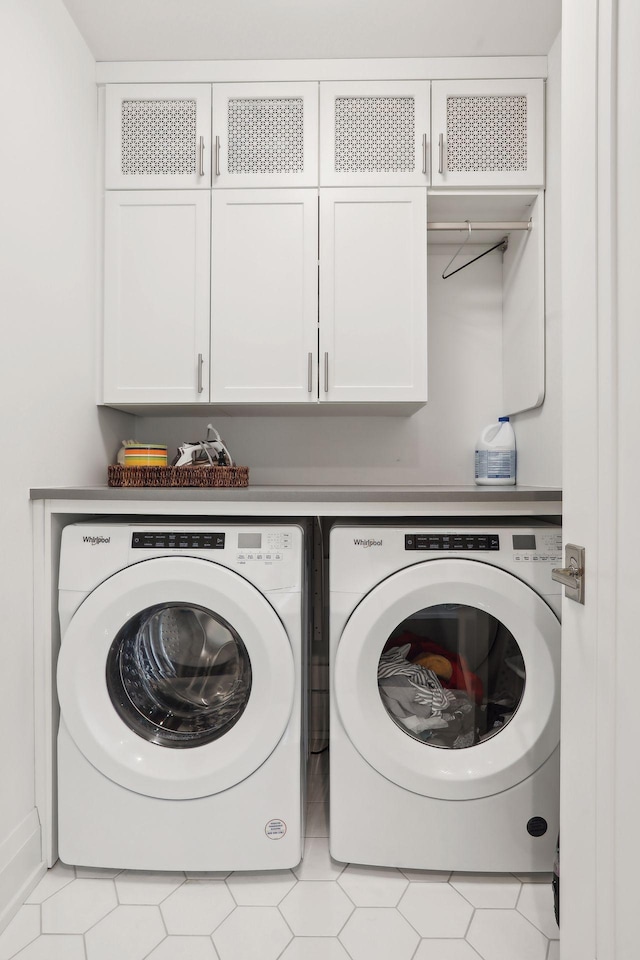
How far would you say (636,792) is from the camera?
74 cm

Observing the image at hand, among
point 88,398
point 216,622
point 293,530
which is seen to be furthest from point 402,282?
point 216,622

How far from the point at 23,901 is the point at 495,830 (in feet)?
3.82

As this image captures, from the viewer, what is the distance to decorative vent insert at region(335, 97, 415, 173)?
6.25 ft

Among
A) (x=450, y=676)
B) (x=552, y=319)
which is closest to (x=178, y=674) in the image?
(x=450, y=676)

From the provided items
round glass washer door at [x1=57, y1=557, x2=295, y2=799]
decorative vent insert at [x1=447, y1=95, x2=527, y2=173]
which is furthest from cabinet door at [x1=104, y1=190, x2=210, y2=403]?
decorative vent insert at [x1=447, y1=95, x2=527, y2=173]

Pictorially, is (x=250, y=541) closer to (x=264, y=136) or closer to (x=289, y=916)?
(x=289, y=916)

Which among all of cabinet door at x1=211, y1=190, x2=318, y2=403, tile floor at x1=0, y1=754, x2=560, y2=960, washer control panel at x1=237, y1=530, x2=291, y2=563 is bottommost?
tile floor at x1=0, y1=754, x2=560, y2=960

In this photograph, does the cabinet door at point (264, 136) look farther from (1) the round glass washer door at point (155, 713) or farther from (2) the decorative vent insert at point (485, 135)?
(1) the round glass washer door at point (155, 713)

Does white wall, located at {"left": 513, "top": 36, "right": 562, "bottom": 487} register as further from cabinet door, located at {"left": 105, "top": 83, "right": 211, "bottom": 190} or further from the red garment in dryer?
cabinet door, located at {"left": 105, "top": 83, "right": 211, "bottom": 190}

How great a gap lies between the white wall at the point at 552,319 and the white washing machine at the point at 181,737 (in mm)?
891

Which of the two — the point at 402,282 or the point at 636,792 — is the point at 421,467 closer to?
the point at 402,282

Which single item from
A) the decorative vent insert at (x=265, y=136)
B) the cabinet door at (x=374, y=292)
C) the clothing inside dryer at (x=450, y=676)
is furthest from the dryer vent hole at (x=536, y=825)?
the decorative vent insert at (x=265, y=136)

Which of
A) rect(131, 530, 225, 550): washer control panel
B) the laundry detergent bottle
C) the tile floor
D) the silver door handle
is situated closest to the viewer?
the silver door handle

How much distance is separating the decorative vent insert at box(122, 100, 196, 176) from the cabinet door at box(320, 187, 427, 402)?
499 millimetres
